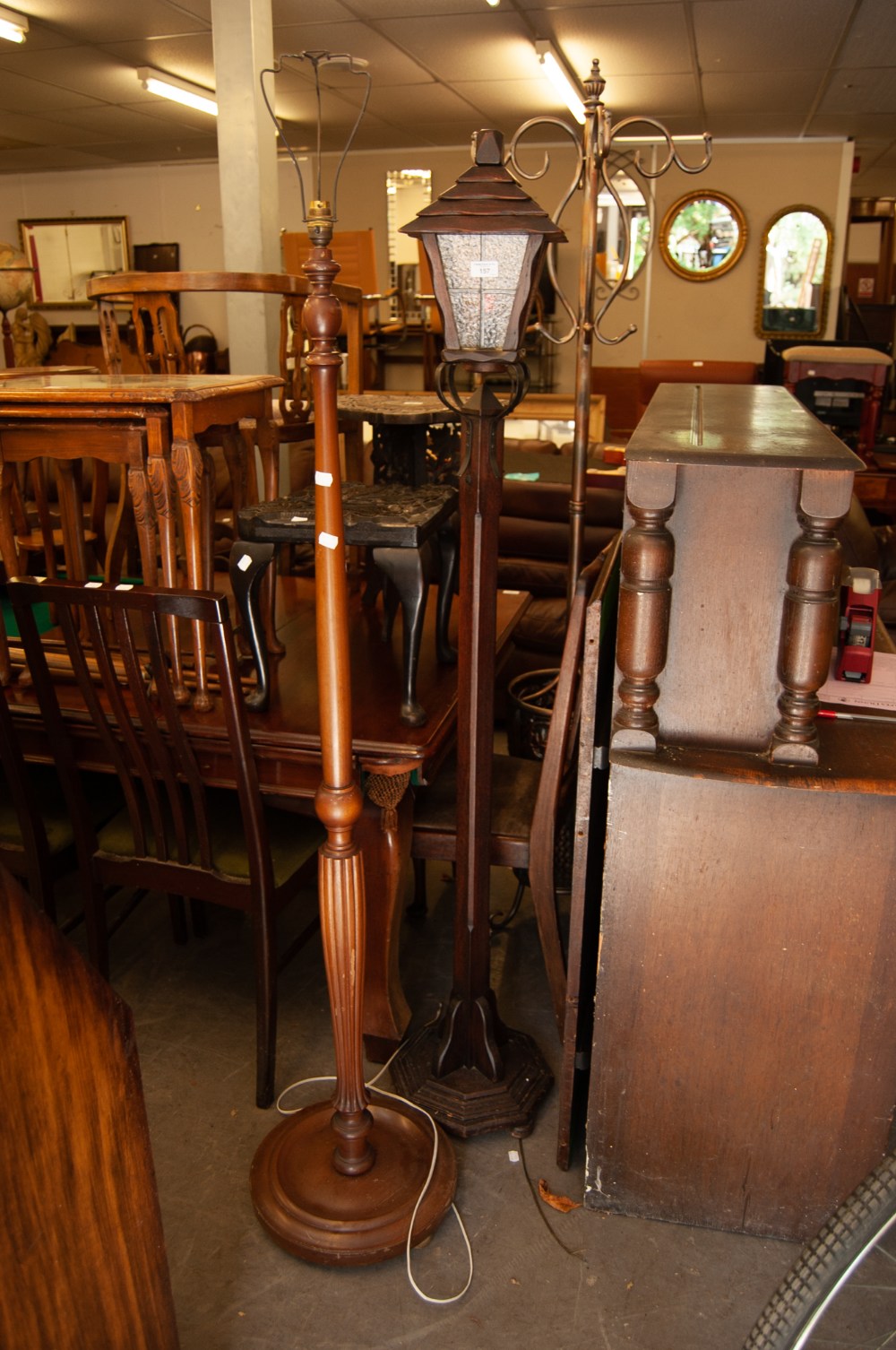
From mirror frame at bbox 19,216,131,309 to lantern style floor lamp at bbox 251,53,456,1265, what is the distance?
9696 mm

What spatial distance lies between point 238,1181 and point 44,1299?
0.96 meters

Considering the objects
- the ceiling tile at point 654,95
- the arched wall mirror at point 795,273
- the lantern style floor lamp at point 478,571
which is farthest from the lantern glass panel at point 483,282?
the arched wall mirror at point 795,273

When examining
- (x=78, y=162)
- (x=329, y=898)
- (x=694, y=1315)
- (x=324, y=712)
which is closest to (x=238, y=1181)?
(x=329, y=898)

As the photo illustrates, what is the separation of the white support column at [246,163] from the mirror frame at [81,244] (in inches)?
253

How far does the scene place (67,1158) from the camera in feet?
3.44

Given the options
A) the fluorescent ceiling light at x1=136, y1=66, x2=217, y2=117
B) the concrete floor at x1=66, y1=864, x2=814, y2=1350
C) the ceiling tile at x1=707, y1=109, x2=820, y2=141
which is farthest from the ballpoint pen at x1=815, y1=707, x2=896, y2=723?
the ceiling tile at x1=707, y1=109, x2=820, y2=141

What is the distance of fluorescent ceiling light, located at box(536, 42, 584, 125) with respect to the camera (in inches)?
228

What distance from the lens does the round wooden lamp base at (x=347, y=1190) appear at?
1.72m

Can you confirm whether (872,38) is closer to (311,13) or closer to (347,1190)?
(311,13)

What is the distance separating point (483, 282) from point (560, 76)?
5607 millimetres

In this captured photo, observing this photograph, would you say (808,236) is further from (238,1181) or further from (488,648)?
(238,1181)

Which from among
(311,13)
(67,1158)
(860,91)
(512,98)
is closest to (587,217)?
(67,1158)

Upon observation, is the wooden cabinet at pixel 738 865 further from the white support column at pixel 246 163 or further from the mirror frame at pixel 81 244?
the mirror frame at pixel 81 244

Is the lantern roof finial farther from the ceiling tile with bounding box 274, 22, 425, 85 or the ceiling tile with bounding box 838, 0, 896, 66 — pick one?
the ceiling tile with bounding box 838, 0, 896, 66
